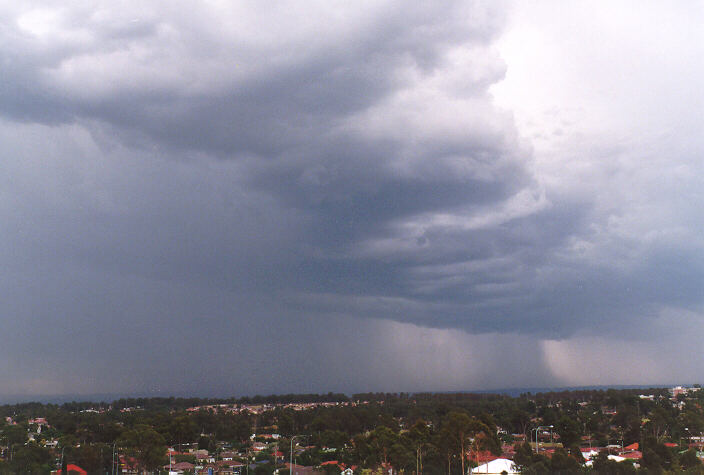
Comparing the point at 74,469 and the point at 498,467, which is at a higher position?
the point at 74,469

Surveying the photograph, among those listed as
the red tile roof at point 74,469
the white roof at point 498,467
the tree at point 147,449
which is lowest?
the white roof at point 498,467

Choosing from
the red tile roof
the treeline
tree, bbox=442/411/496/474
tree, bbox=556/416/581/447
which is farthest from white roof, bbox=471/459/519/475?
the red tile roof

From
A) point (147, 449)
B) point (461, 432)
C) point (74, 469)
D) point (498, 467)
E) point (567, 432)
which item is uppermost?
point (461, 432)

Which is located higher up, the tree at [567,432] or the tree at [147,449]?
the tree at [147,449]

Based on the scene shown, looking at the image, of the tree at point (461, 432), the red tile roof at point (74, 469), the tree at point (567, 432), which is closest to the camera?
the tree at point (461, 432)

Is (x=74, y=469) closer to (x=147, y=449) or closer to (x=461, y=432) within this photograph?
(x=147, y=449)

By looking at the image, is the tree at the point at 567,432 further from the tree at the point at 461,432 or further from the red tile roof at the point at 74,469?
the red tile roof at the point at 74,469

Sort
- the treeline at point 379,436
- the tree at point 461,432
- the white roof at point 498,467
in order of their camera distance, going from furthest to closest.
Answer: the white roof at point 498,467, the treeline at point 379,436, the tree at point 461,432

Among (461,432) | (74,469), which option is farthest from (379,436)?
(74,469)

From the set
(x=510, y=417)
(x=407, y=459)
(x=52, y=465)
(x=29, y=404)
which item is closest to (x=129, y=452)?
(x=52, y=465)

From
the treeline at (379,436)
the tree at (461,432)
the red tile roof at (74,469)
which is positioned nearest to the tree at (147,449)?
the treeline at (379,436)
